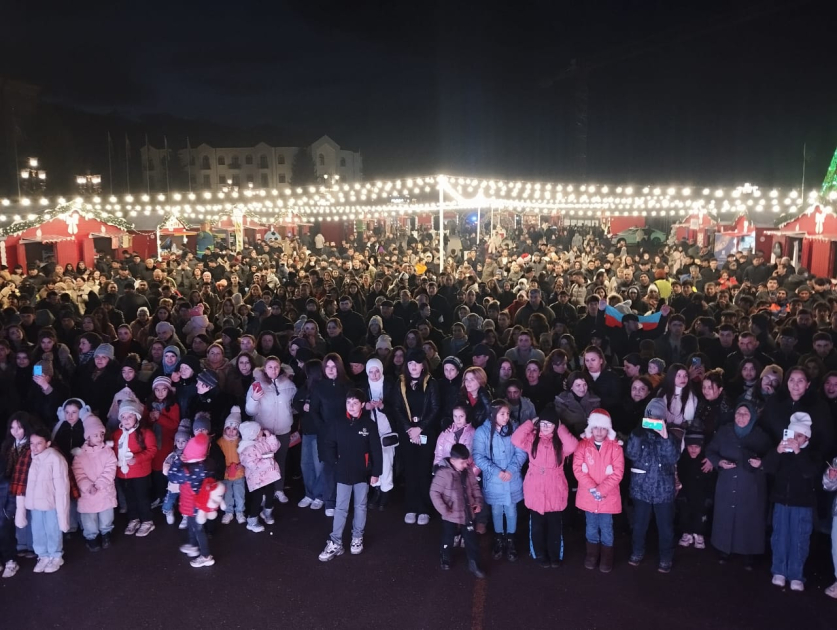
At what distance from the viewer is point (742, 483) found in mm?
4777

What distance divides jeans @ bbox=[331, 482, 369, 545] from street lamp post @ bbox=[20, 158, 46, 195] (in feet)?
164

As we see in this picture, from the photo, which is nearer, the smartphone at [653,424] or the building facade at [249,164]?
the smartphone at [653,424]

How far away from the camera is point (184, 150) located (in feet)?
241

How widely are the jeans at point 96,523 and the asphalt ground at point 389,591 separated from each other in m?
0.15

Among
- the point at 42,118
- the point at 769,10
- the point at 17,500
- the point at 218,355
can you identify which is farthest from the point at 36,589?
the point at 42,118

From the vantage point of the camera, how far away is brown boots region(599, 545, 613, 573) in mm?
4836

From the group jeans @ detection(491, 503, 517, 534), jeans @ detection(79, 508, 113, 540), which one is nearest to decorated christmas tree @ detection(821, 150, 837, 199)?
jeans @ detection(491, 503, 517, 534)

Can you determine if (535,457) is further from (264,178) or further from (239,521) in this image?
(264,178)

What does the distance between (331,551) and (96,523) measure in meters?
1.98

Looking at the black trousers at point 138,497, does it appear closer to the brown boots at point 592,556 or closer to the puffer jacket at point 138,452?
the puffer jacket at point 138,452

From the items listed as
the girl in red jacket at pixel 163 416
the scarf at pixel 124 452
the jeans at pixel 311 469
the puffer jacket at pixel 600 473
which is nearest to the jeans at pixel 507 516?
the puffer jacket at pixel 600 473

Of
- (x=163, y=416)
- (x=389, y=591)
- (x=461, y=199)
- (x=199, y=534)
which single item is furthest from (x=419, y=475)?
(x=461, y=199)

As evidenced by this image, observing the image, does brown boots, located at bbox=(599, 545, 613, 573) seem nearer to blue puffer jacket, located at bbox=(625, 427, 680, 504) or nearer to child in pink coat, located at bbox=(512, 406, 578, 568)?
child in pink coat, located at bbox=(512, 406, 578, 568)

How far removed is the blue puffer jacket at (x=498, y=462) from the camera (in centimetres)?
496
